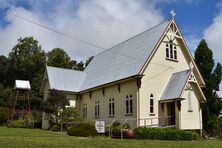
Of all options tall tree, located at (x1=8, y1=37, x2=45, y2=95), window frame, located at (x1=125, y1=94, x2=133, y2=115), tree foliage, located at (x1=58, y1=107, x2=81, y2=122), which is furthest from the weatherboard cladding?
tall tree, located at (x1=8, y1=37, x2=45, y2=95)

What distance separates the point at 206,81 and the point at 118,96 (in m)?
11.1

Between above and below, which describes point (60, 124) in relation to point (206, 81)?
below

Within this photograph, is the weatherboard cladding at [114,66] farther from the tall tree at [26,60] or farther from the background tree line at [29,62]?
the tall tree at [26,60]

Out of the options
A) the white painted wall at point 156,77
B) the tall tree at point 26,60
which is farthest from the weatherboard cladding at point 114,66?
the tall tree at point 26,60

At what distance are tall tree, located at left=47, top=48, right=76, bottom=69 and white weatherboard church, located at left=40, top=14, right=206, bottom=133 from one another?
32.8 metres

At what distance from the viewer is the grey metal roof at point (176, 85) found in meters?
32.7

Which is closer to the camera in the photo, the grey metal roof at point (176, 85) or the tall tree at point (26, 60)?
the grey metal roof at point (176, 85)

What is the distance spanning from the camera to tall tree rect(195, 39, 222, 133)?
39.6 metres

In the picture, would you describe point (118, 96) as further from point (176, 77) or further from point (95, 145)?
point (95, 145)

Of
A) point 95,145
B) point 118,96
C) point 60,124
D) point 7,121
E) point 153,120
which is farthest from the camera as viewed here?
point 7,121

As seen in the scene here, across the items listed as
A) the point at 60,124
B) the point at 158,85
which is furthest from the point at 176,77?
the point at 60,124

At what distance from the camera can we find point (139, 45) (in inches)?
1497

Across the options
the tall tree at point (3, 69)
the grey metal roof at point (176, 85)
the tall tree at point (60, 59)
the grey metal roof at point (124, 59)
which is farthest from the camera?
the tall tree at point (3, 69)

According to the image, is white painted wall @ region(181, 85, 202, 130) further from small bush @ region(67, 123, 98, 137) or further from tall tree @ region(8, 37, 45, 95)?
tall tree @ region(8, 37, 45, 95)
